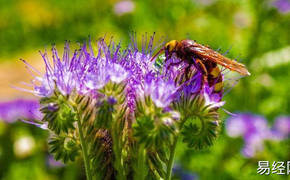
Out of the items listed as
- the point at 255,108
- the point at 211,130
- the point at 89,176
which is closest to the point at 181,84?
the point at 211,130

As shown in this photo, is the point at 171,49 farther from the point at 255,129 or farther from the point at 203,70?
the point at 255,129

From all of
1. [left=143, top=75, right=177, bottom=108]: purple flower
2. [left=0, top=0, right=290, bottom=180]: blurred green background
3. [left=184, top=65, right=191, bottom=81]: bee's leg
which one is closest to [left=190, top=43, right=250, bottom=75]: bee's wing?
[left=184, top=65, right=191, bottom=81]: bee's leg

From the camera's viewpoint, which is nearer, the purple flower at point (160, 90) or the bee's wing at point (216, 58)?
the purple flower at point (160, 90)

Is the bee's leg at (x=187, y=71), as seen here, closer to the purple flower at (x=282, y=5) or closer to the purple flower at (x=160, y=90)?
the purple flower at (x=160, y=90)

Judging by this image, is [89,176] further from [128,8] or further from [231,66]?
[128,8]

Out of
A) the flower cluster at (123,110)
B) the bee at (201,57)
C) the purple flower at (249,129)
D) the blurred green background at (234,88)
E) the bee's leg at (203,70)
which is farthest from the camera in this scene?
the purple flower at (249,129)

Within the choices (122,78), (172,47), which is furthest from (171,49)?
(122,78)

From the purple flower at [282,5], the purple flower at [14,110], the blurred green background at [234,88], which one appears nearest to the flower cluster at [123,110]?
the blurred green background at [234,88]
